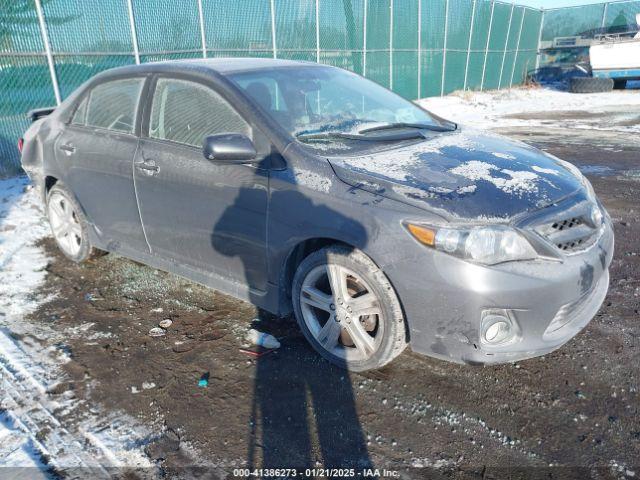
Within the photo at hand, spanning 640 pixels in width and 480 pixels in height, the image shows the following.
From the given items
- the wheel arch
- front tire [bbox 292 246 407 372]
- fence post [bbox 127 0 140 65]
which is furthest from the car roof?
fence post [bbox 127 0 140 65]

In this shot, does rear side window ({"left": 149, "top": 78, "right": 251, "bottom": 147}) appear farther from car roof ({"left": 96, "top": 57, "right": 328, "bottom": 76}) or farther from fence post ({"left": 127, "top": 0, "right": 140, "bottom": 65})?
fence post ({"left": 127, "top": 0, "right": 140, "bottom": 65})

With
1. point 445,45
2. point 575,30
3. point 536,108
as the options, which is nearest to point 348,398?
point 536,108

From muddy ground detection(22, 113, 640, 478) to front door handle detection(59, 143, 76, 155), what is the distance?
129 cm

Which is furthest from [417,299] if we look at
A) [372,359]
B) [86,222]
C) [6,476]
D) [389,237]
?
[86,222]

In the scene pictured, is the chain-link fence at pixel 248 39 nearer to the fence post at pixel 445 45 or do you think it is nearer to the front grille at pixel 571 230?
the fence post at pixel 445 45

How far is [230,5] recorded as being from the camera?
10.6m

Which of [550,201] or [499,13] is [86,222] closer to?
Answer: [550,201]

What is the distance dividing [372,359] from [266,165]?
1.27 meters

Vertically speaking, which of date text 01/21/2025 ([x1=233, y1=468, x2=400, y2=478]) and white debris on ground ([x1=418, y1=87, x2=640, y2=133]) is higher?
date text 01/21/2025 ([x1=233, y1=468, x2=400, y2=478])

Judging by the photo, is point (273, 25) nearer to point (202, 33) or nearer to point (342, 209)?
point (202, 33)

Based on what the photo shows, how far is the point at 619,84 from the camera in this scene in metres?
21.3

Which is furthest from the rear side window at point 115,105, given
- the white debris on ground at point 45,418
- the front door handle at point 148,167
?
the white debris on ground at point 45,418

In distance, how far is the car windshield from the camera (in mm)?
3146

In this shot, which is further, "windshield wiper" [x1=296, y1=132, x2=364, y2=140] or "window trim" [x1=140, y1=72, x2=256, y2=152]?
"window trim" [x1=140, y1=72, x2=256, y2=152]
